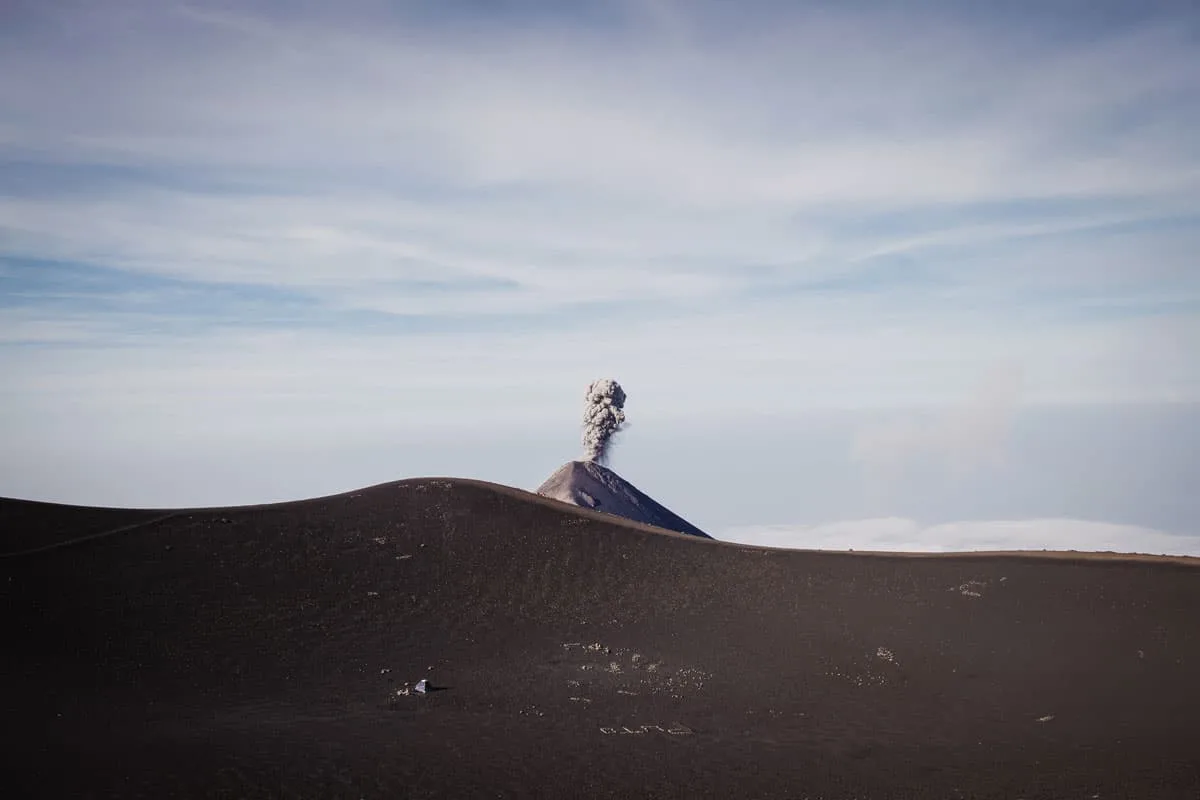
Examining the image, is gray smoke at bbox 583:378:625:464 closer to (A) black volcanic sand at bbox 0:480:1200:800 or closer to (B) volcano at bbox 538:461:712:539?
(B) volcano at bbox 538:461:712:539

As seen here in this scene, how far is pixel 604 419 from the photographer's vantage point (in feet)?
236

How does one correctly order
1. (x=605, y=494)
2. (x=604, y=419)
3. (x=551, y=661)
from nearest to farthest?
(x=551, y=661) → (x=605, y=494) → (x=604, y=419)

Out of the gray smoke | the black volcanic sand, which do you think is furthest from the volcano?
the black volcanic sand

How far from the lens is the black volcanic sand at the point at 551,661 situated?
22016 millimetres

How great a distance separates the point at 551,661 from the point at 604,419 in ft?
140

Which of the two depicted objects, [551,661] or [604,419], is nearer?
[551,661]

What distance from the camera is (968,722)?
2559cm

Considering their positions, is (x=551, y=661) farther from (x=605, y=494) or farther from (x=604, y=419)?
(x=604, y=419)

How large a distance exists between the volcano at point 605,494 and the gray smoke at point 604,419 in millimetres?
2176

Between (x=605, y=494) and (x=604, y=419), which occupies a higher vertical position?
(x=604, y=419)

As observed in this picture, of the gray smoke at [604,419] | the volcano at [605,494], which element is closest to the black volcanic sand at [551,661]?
the volcano at [605,494]

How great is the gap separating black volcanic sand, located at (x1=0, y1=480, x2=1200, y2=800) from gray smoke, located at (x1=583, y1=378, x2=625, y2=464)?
29841mm

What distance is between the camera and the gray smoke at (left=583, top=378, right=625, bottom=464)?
7156cm

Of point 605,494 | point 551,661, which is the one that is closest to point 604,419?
point 605,494
